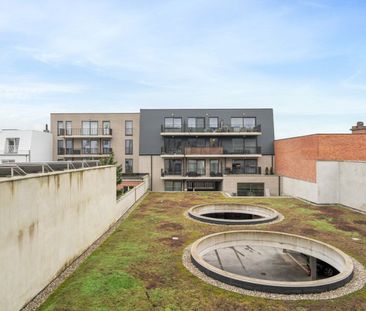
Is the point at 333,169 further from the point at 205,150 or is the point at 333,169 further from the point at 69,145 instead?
the point at 69,145

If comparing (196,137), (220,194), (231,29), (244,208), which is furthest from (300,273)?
(196,137)

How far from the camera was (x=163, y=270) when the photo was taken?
1074 centimetres

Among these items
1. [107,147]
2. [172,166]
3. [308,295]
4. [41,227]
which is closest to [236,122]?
[172,166]

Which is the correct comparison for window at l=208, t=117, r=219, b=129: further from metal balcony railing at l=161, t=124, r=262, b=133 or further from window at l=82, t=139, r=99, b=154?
window at l=82, t=139, r=99, b=154

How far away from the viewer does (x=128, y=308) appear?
8.02 m

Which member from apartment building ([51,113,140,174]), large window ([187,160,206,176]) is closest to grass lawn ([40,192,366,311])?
large window ([187,160,206,176])

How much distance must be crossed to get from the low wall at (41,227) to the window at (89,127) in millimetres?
23427

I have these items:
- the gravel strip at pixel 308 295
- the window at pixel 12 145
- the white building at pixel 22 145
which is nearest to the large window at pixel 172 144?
the white building at pixel 22 145

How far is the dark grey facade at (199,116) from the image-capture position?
115ft

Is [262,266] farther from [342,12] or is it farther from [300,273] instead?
[342,12]

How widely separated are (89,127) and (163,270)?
30.4 m

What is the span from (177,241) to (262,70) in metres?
19.3

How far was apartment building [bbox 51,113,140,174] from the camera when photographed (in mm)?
36938

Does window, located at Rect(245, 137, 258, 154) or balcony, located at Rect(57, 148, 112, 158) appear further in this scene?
balcony, located at Rect(57, 148, 112, 158)
